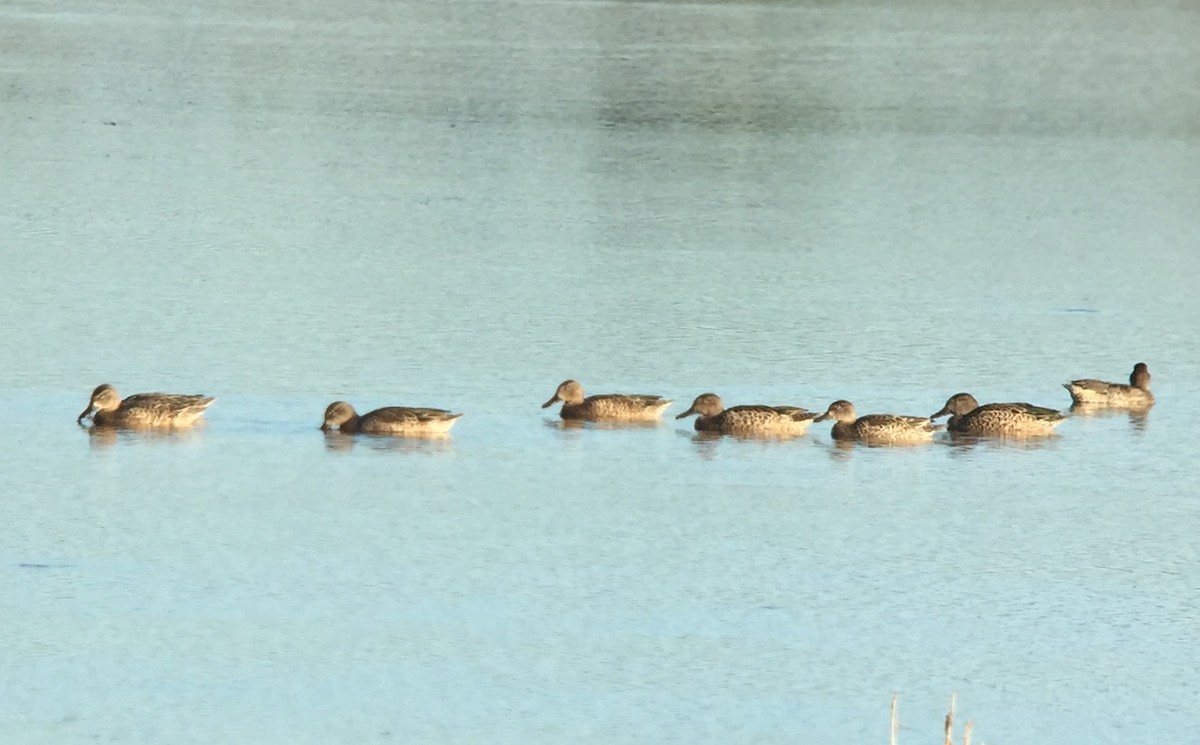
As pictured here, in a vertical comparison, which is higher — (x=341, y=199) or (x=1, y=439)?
(x=341, y=199)

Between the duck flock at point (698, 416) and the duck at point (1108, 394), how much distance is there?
537 mm

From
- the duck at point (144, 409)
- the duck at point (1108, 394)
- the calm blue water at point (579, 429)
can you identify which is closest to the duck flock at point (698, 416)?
the duck at point (144, 409)

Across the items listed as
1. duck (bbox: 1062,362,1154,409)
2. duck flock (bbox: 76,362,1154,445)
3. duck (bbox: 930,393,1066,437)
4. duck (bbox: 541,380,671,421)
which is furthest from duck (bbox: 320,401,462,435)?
duck (bbox: 1062,362,1154,409)

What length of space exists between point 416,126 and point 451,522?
18.9m

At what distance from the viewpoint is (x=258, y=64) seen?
39.0m

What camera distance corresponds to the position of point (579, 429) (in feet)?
49.7

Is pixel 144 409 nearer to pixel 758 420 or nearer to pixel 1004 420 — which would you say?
pixel 758 420

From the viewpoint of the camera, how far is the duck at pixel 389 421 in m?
14.6

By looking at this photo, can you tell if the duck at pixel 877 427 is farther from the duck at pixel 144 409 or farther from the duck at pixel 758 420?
the duck at pixel 144 409

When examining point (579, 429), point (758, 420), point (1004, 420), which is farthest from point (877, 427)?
point (579, 429)

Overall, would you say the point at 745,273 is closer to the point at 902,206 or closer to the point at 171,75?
the point at 902,206

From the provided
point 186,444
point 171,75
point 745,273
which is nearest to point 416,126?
point 171,75

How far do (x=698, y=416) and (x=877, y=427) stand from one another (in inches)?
46.5

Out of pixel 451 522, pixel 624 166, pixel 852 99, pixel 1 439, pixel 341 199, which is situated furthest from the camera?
pixel 852 99
